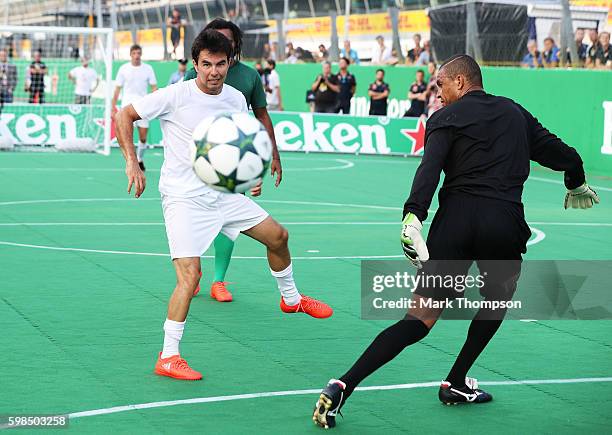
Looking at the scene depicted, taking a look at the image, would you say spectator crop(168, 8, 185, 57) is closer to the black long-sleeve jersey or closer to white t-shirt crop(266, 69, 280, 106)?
white t-shirt crop(266, 69, 280, 106)

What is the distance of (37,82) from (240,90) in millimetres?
22056

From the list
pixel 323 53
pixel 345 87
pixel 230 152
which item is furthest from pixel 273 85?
pixel 230 152

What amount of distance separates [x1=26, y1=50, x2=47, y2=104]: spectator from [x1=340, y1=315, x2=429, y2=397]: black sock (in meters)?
23.5

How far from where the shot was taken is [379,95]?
28.2m

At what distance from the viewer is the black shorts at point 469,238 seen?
6488mm

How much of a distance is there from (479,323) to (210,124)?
1.89 meters

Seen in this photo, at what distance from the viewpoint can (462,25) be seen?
2581 cm

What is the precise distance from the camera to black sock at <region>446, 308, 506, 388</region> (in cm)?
682

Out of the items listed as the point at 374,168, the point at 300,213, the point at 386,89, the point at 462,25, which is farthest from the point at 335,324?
the point at 386,89

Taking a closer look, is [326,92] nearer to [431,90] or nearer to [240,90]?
[431,90]

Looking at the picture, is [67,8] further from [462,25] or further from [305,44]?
[462,25]

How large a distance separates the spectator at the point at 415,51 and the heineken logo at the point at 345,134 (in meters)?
2.67

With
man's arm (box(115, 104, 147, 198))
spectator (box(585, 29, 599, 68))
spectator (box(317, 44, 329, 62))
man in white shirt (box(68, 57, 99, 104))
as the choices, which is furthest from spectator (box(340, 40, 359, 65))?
man's arm (box(115, 104, 147, 198))

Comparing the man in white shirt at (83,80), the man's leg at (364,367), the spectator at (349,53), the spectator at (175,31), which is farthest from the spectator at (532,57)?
the man's leg at (364,367)
